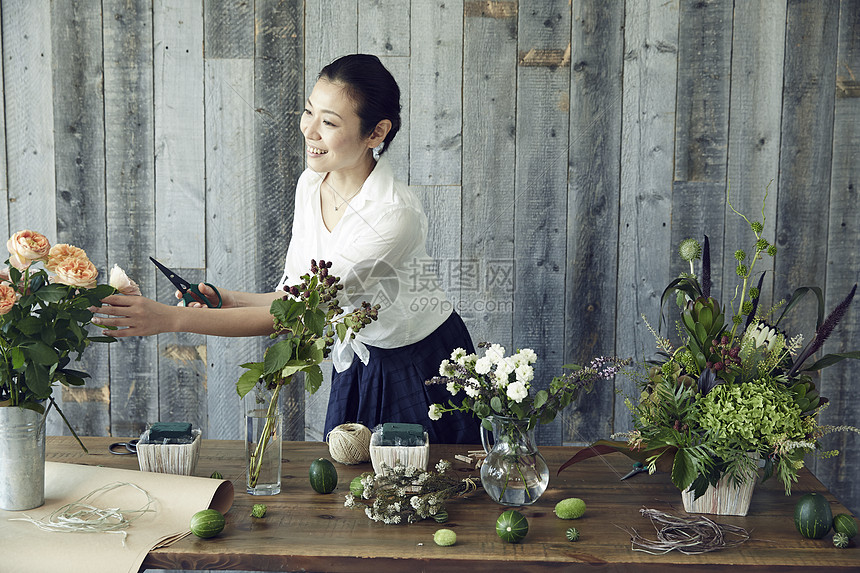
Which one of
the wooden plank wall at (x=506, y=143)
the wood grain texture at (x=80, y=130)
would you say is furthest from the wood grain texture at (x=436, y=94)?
the wood grain texture at (x=80, y=130)

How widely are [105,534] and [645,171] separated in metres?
1.90

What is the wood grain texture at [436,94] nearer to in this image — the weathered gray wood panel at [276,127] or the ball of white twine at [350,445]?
the weathered gray wood panel at [276,127]

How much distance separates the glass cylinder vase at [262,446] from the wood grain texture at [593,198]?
4.45 ft

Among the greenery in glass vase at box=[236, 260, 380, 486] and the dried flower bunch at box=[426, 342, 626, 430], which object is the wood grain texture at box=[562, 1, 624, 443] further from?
the greenery in glass vase at box=[236, 260, 380, 486]

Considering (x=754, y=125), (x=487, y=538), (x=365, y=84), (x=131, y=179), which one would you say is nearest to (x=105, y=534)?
(x=487, y=538)

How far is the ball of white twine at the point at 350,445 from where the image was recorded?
1.45 metres

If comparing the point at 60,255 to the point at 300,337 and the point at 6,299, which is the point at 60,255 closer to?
the point at 6,299

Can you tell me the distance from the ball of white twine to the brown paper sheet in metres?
0.25

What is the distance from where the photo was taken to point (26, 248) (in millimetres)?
1147

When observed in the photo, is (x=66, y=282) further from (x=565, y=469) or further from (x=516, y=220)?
(x=516, y=220)

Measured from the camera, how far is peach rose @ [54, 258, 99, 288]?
1170mm

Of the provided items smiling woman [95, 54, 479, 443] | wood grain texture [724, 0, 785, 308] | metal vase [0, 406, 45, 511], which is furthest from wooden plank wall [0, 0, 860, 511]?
metal vase [0, 406, 45, 511]

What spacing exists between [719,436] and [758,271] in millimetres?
1402

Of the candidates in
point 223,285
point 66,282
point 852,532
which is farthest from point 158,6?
point 852,532
